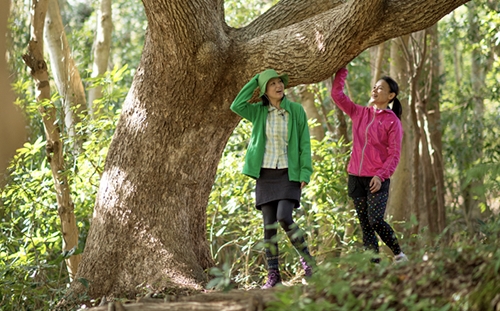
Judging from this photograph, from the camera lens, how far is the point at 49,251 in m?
9.69

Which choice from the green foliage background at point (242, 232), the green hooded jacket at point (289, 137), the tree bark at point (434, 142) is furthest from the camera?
the tree bark at point (434, 142)

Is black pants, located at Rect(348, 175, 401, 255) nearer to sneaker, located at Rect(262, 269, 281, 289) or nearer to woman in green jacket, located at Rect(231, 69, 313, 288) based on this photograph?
woman in green jacket, located at Rect(231, 69, 313, 288)

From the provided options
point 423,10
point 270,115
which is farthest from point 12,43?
point 423,10

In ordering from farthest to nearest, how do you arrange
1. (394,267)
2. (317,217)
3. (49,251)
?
1. (49,251)
2. (317,217)
3. (394,267)

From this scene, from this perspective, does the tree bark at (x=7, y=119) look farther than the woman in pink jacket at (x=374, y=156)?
Yes

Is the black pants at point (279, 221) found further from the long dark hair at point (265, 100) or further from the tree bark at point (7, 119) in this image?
the tree bark at point (7, 119)

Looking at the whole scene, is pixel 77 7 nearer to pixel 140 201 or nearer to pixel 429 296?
pixel 140 201

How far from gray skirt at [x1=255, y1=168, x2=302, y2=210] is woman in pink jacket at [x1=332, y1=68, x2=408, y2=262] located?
2.07 ft

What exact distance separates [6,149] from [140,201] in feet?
12.0

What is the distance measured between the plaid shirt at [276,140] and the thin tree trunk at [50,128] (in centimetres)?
280

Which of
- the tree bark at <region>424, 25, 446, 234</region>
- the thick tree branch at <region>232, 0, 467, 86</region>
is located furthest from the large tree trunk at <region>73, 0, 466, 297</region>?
the tree bark at <region>424, 25, 446, 234</region>

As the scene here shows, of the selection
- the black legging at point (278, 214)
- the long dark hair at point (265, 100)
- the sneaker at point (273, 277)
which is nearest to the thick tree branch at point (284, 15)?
the long dark hair at point (265, 100)

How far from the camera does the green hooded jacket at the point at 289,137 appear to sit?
208 inches

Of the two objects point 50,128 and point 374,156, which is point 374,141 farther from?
point 50,128
